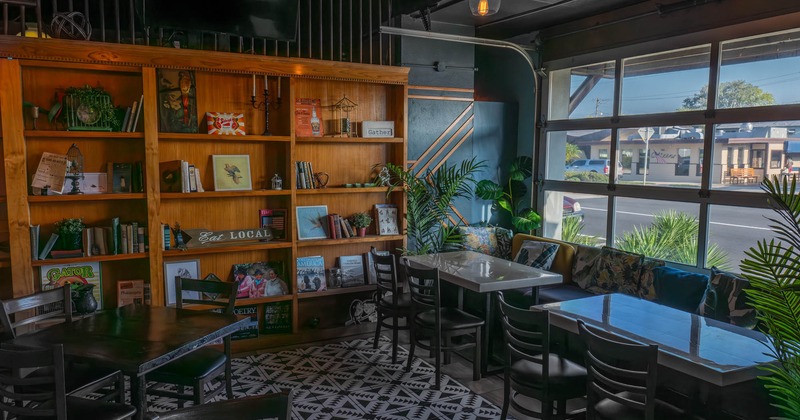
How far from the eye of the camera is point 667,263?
15.6ft

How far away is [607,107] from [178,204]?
Result: 4283 millimetres

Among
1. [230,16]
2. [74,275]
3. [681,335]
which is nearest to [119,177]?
[74,275]

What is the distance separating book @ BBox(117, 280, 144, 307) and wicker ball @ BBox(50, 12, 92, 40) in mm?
1951

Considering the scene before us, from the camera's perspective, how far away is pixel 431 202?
5.70m

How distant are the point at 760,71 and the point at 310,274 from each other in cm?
416

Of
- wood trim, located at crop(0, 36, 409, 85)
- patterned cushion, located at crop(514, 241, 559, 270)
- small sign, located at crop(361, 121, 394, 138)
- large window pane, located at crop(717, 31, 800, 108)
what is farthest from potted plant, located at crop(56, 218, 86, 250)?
large window pane, located at crop(717, 31, 800, 108)

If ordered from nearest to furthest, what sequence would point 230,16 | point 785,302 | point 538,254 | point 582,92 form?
point 785,302 < point 230,16 < point 538,254 < point 582,92

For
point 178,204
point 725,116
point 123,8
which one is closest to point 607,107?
point 725,116

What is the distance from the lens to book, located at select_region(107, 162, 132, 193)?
443 centimetres

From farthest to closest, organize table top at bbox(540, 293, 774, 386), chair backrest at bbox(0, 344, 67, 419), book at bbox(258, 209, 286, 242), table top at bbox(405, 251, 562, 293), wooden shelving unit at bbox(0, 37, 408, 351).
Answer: book at bbox(258, 209, 286, 242), wooden shelving unit at bbox(0, 37, 408, 351), table top at bbox(405, 251, 562, 293), table top at bbox(540, 293, 774, 386), chair backrest at bbox(0, 344, 67, 419)

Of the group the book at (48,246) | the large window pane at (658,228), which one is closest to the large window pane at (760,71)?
the large window pane at (658,228)

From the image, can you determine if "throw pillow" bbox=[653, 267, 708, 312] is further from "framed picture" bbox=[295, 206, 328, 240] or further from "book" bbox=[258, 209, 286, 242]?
"book" bbox=[258, 209, 286, 242]

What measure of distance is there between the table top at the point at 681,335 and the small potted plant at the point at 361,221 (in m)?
2.35

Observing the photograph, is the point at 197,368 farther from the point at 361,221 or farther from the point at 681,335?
the point at 681,335
